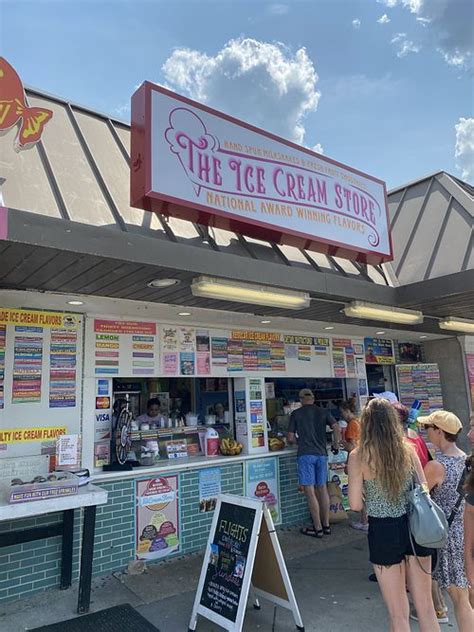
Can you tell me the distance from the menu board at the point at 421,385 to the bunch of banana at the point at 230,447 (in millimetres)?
3639

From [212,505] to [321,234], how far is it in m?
3.36

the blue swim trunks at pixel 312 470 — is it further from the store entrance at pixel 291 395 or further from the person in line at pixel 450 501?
the person in line at pixel 450 501

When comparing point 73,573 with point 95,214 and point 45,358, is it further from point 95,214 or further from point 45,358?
point 95,214

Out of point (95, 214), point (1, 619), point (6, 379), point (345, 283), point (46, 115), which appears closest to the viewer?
point (46, 115)

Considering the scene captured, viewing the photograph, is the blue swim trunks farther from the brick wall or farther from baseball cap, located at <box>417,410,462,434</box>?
baseball cap, located at <box>417,410,462,434</box>

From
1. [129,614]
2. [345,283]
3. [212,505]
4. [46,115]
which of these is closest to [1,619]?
[129,614]

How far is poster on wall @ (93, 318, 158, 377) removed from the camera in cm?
489

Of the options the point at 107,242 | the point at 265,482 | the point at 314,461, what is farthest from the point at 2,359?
the point at 314,461

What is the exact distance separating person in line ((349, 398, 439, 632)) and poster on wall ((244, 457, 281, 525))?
3044 millimetres

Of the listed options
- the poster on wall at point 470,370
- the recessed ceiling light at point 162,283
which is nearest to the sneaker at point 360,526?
the poster on wall at point 470,370

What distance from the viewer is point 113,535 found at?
14.9 ft

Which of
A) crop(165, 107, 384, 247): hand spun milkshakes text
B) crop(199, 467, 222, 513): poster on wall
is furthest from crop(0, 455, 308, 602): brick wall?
crop(165, 107, 384, 247): hand spun milkshakes text

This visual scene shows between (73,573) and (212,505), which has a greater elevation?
(212,505)

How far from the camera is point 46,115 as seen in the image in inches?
121
